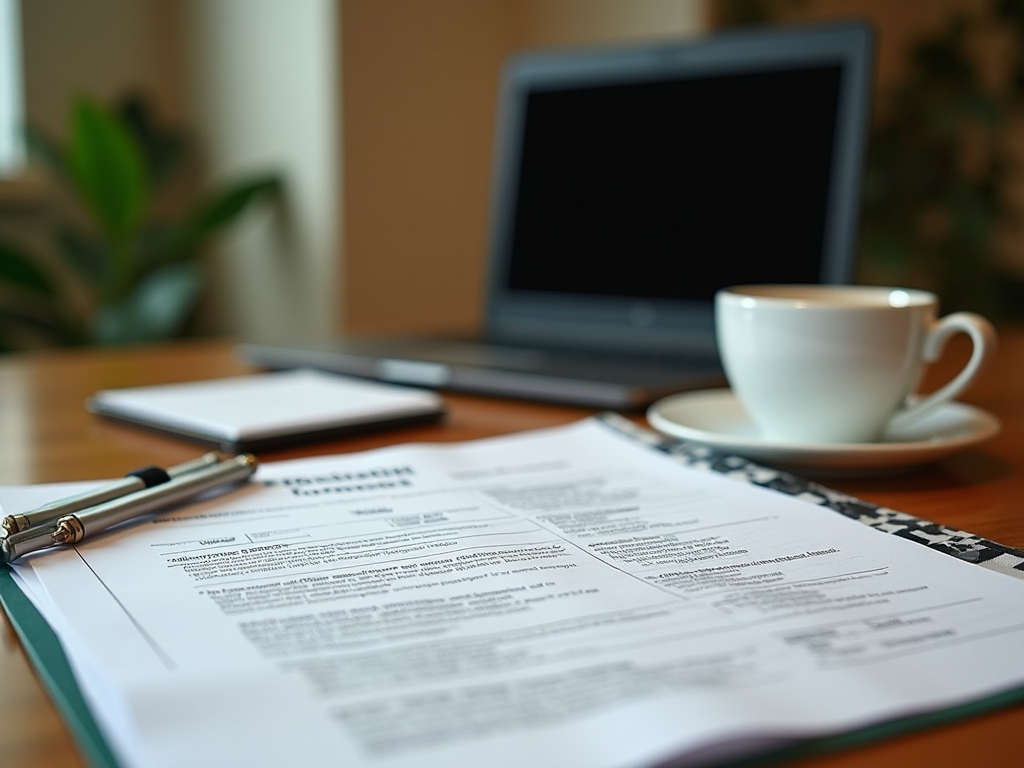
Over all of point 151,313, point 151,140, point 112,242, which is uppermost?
point 151,140

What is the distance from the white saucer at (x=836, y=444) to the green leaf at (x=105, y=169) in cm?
169

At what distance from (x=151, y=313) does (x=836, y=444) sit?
1.71m

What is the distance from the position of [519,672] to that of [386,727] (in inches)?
1.8

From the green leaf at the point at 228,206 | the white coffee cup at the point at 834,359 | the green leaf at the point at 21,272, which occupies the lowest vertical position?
the green leaf at the point at 21,272

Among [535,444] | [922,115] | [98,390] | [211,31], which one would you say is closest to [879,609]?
[535,444]

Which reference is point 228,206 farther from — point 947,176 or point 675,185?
point 947,176

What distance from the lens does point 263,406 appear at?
0.70 metres

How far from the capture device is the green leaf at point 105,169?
6.69 ft

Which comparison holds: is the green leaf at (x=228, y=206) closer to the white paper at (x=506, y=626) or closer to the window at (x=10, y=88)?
the window at (x=10, y=88)

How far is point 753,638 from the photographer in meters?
0.32

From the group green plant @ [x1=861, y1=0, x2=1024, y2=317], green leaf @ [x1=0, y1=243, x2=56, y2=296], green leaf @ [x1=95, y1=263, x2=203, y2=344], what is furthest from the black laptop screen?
green leaf @ [x1=0, y1=243, x2=56, y2=296]

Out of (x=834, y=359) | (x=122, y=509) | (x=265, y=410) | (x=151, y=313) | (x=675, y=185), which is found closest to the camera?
(x=122, y=509)

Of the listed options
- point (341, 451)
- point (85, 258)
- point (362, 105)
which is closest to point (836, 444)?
point (341, 451)

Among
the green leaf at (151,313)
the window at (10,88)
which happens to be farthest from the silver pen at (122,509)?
the window at (10,88)
